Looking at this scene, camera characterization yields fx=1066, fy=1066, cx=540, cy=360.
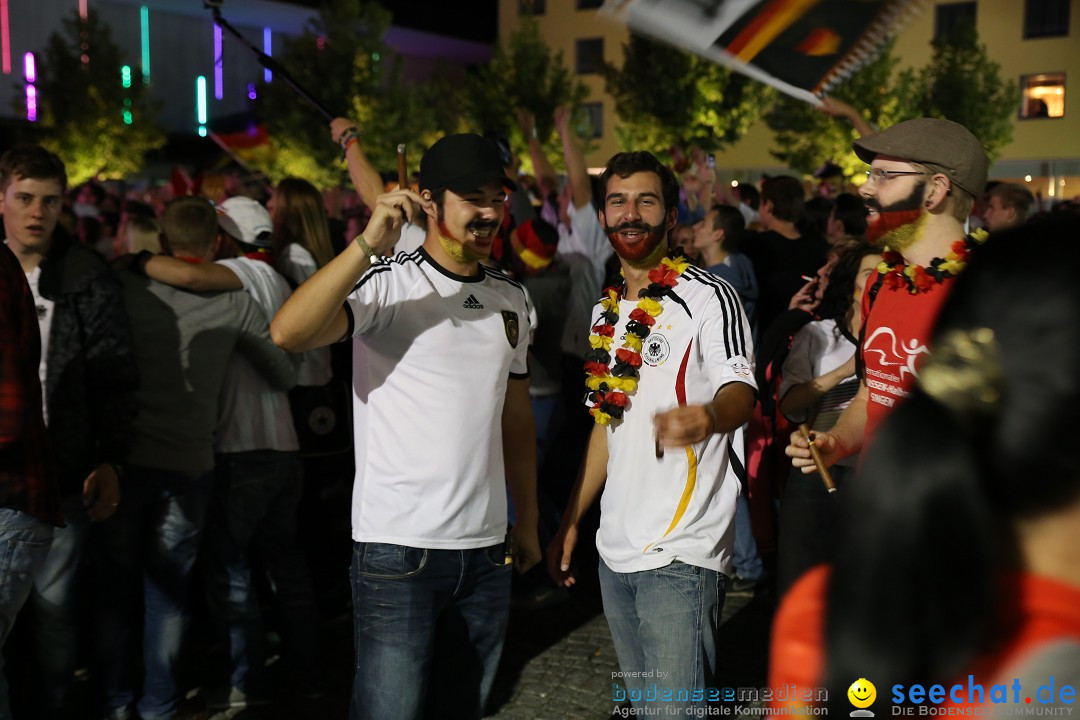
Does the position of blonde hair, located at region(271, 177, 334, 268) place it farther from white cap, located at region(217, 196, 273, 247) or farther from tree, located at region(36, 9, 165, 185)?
tree, located at region(36, 9, 165, 185)

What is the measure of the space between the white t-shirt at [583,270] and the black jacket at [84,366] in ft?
10.6

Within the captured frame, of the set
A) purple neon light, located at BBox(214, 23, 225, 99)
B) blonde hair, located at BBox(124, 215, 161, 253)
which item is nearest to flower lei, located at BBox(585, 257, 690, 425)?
blonde hair, located at BBox(124, 215, 161, 253)

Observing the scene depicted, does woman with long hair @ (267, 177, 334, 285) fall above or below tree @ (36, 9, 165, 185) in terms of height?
below

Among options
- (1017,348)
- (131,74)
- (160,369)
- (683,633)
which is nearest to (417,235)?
(160,369)

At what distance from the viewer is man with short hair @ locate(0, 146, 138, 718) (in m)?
4.32

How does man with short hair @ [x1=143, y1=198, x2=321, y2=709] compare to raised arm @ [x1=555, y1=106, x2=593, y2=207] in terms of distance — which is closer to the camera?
man with short hair @ [x1=143, y1=198, x2=321, y2=709]

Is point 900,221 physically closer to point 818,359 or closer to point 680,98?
point 818,359

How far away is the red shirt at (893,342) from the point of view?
3199mm

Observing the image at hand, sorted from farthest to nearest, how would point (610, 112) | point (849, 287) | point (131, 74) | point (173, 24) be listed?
point (610, 112), point (173, 24), point (131, 74), point (849, 287)

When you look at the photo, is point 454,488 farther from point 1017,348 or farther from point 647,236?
point 1017,348

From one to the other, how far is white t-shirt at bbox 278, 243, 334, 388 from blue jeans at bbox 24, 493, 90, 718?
1.51m

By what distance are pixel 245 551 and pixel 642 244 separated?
8.73 ft

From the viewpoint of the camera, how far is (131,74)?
3612cm

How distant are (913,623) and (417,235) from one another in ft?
16.6
